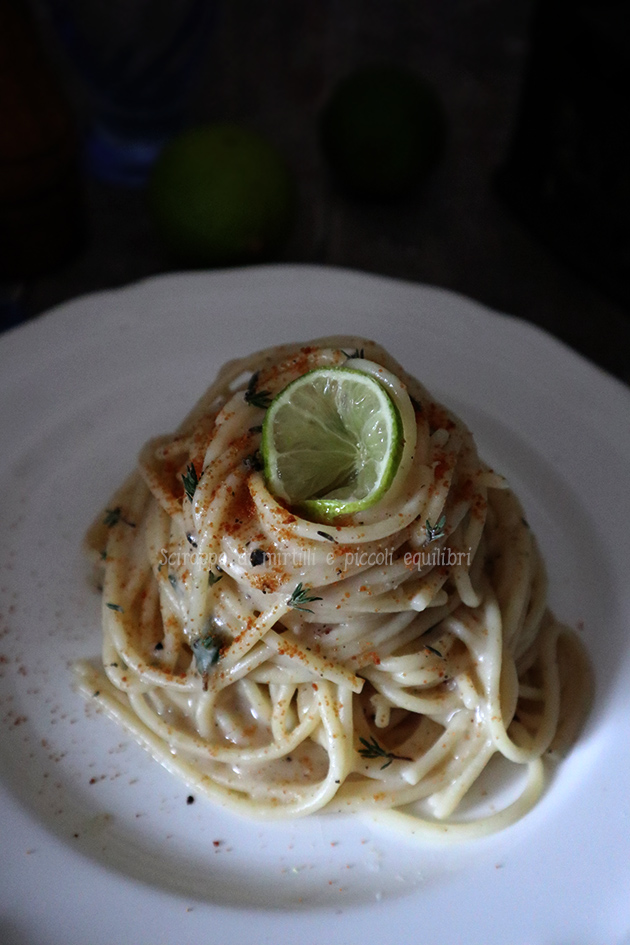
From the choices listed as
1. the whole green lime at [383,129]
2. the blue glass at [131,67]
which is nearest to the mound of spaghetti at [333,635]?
the whole green lime at [383,129]

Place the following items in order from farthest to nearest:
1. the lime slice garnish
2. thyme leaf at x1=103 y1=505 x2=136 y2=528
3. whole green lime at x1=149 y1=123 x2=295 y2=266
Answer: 1. whole green lime at x1=149 y1=123 x2=295 y2=266
2. thyme leaf at x1=103 y1=505 x2=136 y2=528
3. the lime slice garnish

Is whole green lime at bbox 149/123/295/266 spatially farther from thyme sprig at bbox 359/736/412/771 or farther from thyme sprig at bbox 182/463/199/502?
thyme sprig at bbox 359/736/412/771

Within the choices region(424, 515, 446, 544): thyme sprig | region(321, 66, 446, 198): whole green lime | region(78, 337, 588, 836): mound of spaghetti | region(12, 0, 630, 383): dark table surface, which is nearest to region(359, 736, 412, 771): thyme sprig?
region(78, 337, 588, 836): mound of spaghetti

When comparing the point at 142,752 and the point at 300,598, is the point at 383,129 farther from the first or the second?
the point at 142,752

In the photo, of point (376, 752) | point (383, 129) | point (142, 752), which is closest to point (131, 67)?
point (383, 129)

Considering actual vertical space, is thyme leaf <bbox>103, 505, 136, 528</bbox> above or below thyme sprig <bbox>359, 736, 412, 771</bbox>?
above

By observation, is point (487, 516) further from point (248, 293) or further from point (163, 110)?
point (163, 110)
